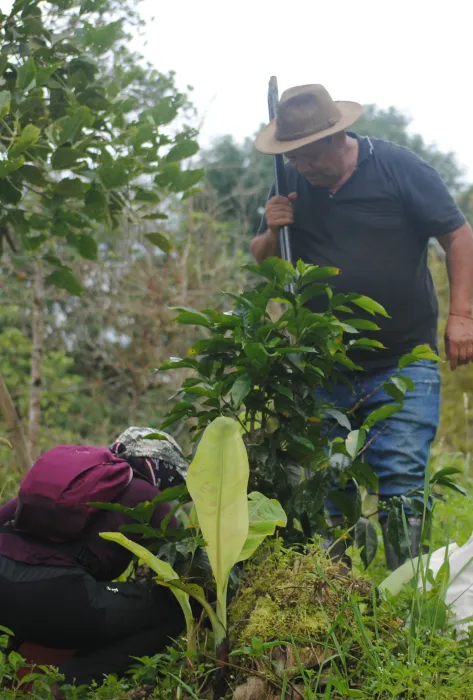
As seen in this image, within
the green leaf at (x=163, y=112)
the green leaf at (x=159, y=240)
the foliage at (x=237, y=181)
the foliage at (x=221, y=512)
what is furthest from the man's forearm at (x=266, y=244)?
the foliage at (x=237, y=181)

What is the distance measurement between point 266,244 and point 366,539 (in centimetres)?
160

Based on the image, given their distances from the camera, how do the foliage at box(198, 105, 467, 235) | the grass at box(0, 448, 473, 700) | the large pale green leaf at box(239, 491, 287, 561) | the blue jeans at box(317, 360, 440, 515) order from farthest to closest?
the foliage at box(198, 105, 467, 235), the blue jeans at box(317, 360, 440, 515), the large pale green leaf at box(239, 491, 287, 561), the grass at box(0, 448, 473, 700)

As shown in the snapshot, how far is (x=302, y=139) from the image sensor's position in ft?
11.0

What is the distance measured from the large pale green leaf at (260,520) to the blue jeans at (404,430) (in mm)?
1030

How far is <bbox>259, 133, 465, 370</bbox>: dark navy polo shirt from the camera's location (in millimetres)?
3375

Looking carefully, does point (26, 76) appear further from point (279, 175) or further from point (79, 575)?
point (79, 575)

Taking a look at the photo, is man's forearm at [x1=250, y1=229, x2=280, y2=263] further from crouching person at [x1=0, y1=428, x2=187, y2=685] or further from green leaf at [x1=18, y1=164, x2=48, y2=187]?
crouching person at [x1=0, y1=428, x2=187, y2=685]

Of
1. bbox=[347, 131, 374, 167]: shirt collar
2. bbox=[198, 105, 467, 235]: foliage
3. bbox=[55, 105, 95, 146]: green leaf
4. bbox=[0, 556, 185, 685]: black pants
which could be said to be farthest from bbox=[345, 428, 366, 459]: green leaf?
bbox=[198, 105, 467, 235]: foliage

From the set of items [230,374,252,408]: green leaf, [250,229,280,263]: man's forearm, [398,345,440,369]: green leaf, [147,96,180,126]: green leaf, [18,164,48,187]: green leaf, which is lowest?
[230,374,252,408]: green leaf

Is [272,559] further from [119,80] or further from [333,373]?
[119,80]

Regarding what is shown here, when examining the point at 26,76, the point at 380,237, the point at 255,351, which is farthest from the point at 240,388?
the point at 380,237

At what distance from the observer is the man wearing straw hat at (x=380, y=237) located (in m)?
3.31

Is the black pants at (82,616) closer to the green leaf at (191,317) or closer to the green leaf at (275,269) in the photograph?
the green leaf at (191,317)

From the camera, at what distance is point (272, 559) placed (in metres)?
2.26
